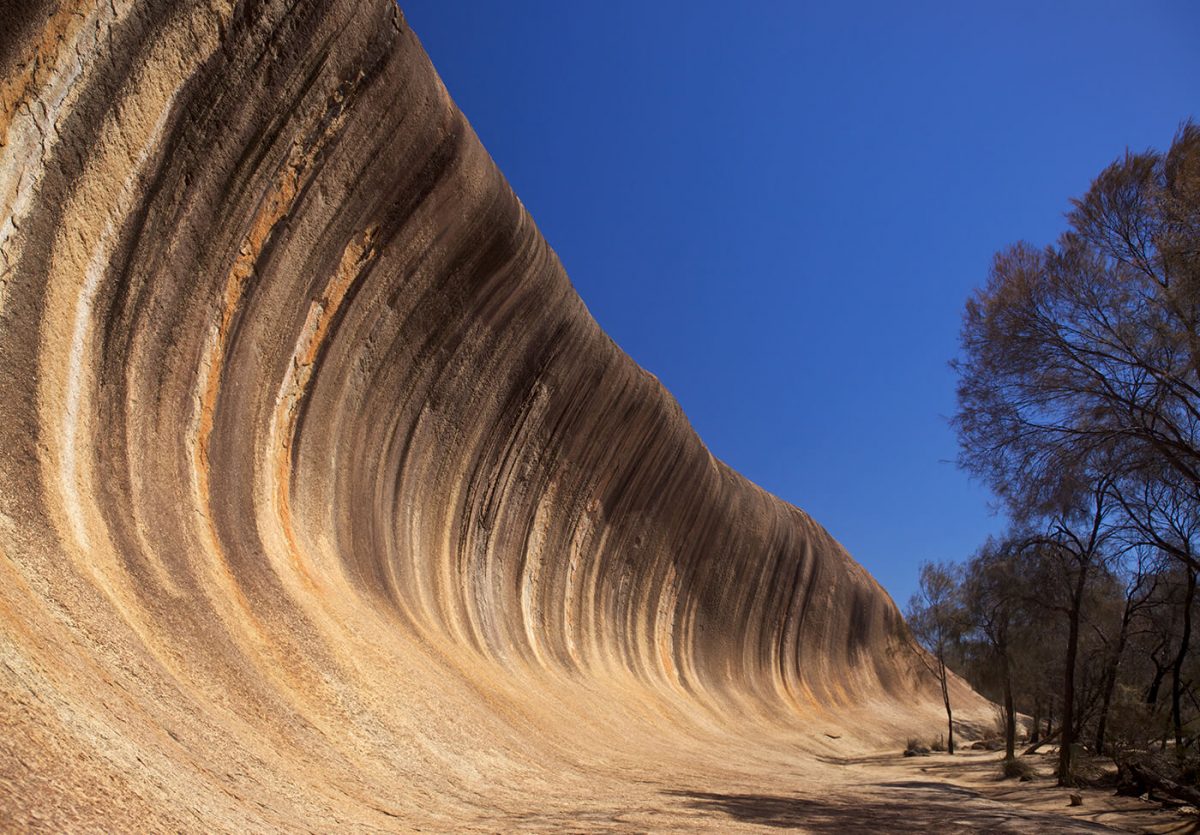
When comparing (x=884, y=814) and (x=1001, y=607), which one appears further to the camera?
(x=1001, y=607)

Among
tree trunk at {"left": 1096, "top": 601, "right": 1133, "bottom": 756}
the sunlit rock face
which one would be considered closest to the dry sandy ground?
the sunlit rock face

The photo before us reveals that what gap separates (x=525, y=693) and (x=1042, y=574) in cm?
1047

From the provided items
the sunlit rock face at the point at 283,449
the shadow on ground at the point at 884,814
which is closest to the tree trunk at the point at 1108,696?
the shadow on ground at the point at 884,814

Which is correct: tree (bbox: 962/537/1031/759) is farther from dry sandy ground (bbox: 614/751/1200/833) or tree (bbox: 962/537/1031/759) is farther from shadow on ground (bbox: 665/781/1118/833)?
shadow on ground (bbox: 665/781/1118/833)

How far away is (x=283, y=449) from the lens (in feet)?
34.4

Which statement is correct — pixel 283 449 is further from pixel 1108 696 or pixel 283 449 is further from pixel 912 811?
pixel 1108 696

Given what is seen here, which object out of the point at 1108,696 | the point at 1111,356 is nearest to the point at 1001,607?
the point at 1108,696

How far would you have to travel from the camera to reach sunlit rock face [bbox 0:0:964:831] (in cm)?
585

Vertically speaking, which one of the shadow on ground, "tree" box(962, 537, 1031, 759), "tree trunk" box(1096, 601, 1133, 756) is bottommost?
the shadow on ground

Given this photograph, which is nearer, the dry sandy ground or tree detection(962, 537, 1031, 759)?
the dry sandy ground

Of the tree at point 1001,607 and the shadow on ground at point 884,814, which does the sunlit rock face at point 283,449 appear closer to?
the shadow on ground at point 884,814

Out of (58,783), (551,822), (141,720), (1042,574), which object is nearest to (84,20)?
(141,720)

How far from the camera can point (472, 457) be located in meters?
15.5

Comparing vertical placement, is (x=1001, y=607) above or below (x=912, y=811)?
above
